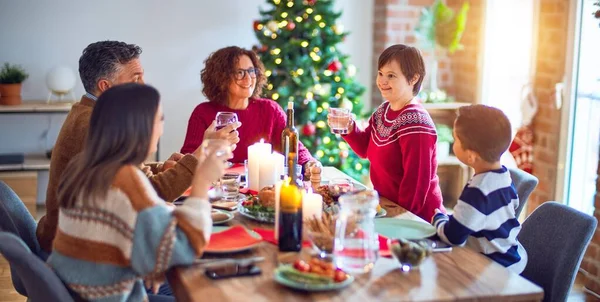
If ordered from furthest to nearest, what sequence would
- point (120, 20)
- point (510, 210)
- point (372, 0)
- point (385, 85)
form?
1. point (372, 0)
2. point (120, 20)
3. point (385, 85)
4. point (510, 210)

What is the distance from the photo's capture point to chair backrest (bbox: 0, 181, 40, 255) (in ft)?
9.05

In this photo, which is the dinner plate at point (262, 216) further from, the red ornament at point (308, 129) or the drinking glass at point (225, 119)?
the red ornament at point (308, 129)

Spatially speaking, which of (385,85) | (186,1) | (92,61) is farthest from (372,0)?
(92,61)

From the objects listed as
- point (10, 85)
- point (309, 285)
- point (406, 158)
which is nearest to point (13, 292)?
point (10, 85)

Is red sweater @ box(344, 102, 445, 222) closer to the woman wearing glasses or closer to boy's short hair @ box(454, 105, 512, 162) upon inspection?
the woman wearing glasses

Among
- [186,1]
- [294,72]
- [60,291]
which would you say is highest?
[186,1]

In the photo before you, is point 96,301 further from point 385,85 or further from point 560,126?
point 560,126

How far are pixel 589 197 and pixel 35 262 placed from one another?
3543 millimetres

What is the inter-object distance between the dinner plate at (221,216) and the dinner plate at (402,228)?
0.48m

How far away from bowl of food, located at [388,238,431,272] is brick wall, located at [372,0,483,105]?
3.53m

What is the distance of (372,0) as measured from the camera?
5.91 m

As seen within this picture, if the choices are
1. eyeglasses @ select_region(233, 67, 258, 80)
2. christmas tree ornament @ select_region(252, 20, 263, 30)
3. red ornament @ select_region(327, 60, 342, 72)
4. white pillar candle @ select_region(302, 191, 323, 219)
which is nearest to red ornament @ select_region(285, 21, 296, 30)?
christmas tree ornament @ select_region(252, 20, 263, 30)

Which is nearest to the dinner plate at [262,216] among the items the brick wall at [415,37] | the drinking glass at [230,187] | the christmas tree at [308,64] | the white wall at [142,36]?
the drinking glass at [230,187]

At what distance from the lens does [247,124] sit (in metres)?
3.82
